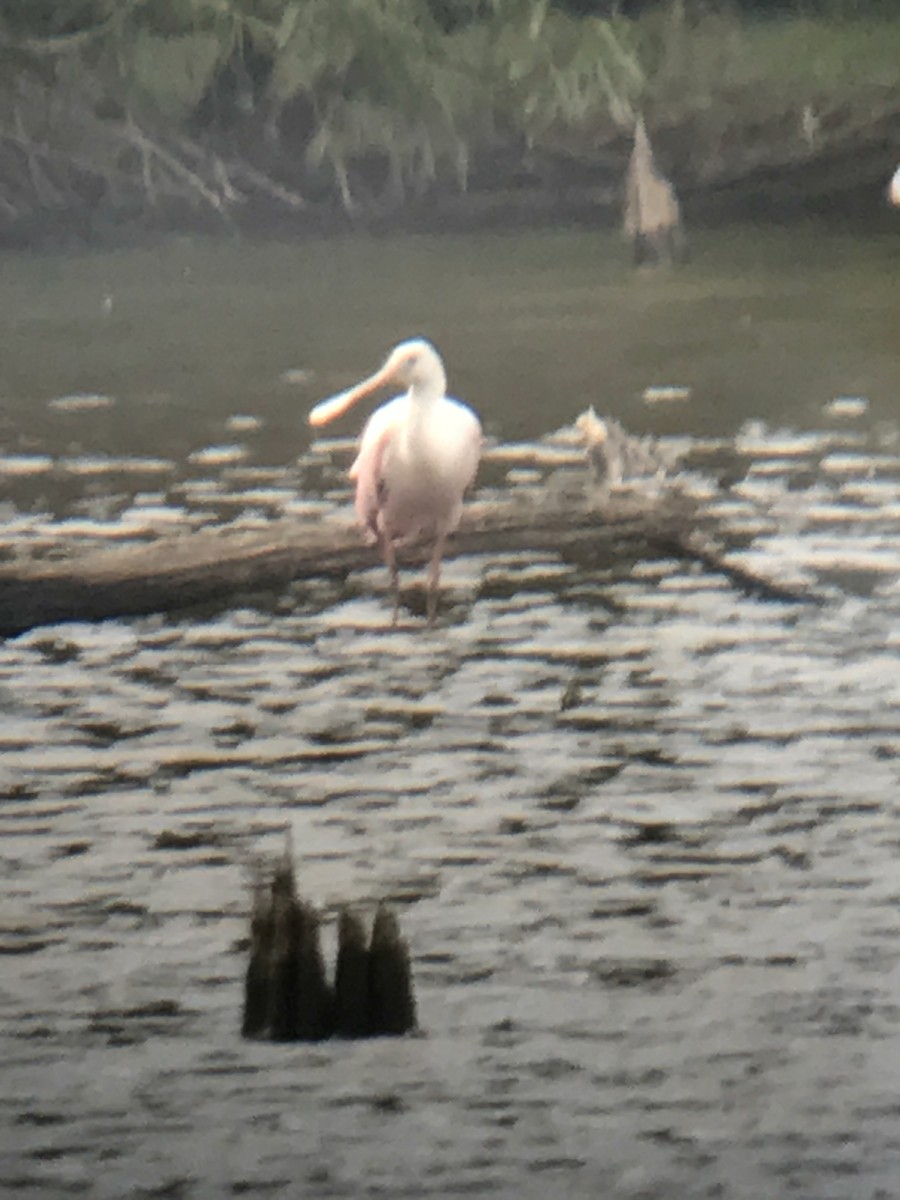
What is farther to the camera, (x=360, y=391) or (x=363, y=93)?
(x=363, y=93)

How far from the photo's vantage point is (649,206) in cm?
1349

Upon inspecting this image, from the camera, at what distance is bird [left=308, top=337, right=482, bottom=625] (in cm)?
605

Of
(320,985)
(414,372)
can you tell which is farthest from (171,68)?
(320,985)

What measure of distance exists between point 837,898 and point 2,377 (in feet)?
18.2

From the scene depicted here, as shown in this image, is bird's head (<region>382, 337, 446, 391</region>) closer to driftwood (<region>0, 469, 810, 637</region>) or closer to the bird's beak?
the bird's beak

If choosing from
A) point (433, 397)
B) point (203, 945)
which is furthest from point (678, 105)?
point (203, 945)

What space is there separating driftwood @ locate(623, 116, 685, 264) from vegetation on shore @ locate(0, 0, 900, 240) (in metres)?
0.18

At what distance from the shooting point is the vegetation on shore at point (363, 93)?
12.3 metres

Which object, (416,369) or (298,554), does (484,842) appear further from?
(416,369)

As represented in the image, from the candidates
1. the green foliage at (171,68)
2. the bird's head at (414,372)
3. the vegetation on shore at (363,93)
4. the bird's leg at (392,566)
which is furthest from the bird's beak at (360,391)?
the green foliage at (171,68)

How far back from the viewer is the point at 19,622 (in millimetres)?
5160

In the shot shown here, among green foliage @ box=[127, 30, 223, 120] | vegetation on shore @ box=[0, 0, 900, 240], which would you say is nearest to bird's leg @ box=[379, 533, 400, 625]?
vegetation on shore @ box=[0, 0, 900, 240]

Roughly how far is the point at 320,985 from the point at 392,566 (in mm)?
2491

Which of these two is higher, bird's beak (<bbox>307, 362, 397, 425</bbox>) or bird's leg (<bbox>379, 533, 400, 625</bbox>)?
bird's beak (<bbox>307, 362, 397, 425</bbox>)
